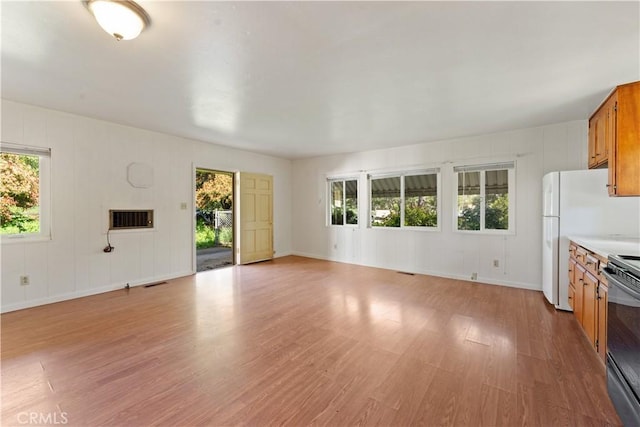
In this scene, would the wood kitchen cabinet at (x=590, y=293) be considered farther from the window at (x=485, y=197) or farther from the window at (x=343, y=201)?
the window at (x=343, y=201)

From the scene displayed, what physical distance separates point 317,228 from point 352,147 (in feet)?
7.41

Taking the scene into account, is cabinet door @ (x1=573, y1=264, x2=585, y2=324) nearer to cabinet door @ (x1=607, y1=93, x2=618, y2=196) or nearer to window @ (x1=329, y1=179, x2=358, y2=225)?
cabinet door @ (x1=607, y1=93, x2=618, y2=196)

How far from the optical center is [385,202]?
5863 mm

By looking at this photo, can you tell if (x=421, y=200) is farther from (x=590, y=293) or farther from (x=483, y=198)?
(x=590, y=293)

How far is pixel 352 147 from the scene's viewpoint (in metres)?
5.72

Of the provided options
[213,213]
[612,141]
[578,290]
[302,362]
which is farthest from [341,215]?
[213,213]

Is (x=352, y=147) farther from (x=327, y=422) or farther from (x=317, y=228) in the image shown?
(x=327, y=422)

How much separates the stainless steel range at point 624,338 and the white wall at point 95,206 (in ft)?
18.2

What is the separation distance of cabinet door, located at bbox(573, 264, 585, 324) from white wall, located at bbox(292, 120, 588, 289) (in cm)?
144

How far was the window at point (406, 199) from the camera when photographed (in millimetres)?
5230

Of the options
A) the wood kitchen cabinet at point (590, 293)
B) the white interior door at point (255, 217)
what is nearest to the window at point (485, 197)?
the wood kitchen cabinet at point (590, 293)

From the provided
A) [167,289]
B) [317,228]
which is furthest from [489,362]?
[317,228]

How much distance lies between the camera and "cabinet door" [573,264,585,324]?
2.71m

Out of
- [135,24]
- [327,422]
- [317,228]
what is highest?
[135,24]
